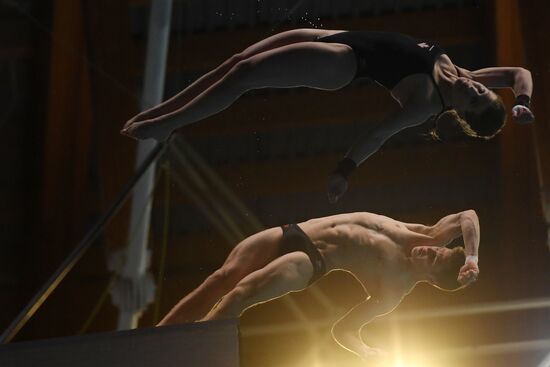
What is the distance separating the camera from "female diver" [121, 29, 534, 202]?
2.49 m

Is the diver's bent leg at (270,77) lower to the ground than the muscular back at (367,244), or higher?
higher

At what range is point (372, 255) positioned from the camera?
2.51m

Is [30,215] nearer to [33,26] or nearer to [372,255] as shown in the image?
[33,26]

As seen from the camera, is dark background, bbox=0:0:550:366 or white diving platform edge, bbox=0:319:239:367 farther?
dark background, bbox=0:0:550:366

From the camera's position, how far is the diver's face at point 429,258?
8.00ft

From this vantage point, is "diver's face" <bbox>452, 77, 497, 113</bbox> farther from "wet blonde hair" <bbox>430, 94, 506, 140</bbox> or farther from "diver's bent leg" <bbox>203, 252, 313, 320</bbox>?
"diver's bent leg" <bbox>203, 252, 313, 320</bbox>

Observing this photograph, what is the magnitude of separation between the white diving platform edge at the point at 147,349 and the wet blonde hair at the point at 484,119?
0.91m

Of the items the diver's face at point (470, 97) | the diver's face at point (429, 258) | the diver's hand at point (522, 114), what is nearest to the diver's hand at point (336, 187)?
the diver's face at point (429, 258)

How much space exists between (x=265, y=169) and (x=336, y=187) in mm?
274

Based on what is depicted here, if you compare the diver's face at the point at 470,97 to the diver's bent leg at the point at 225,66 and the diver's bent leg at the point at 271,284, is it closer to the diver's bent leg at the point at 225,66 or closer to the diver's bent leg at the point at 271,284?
the diver's bent leg at the point at 225,66

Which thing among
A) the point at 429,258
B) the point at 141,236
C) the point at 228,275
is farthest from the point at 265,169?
the point at 429,258

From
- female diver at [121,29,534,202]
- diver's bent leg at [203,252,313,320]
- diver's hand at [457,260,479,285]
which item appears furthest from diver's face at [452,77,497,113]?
diver's bent leg at [203,252,313,320]

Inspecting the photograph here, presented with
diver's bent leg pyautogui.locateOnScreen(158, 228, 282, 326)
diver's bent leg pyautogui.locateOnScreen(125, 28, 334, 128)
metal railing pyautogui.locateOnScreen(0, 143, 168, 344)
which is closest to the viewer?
diver's bent leg pyautogui.locateOnScreen(158, 228, 282, 326)

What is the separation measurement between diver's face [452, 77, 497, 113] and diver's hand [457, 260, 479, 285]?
0.46 meters
